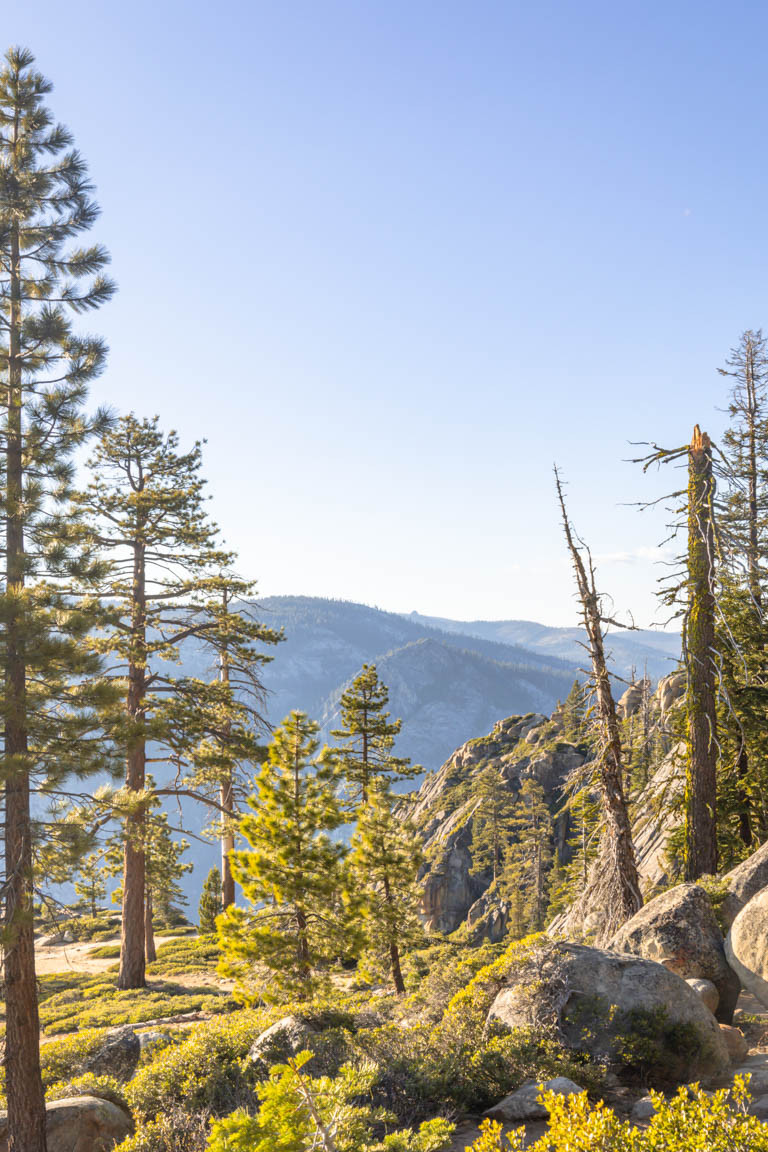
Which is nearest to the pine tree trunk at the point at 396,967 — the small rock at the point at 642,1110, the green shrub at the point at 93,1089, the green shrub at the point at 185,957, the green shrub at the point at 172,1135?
the green shrub at the point at 185,957

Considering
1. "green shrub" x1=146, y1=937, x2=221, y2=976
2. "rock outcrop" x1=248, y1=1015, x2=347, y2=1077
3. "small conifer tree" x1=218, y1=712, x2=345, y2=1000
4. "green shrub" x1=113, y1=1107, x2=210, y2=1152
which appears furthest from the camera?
"green shrub" x1=146, y1=937, x2=221, y2=976

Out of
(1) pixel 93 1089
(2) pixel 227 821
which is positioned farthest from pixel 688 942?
(2) pixel 227 821

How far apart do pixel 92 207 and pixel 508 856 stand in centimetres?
5219

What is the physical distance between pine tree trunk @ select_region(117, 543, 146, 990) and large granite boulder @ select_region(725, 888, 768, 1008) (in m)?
15.0

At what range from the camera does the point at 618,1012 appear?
785 cm

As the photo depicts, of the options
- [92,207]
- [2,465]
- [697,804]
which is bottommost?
[697,804]

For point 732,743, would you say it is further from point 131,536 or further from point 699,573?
point 131,536

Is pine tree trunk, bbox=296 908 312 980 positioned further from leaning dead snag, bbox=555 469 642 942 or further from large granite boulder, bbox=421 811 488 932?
large granite boulder, bbox=421 811 488 932

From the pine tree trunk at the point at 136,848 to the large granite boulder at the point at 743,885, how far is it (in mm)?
14531

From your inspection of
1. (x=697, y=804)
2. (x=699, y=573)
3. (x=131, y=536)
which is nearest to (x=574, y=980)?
(x=697, y=804)

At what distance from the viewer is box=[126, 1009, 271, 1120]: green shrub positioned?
817 centimetres

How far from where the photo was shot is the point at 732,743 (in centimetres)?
1642

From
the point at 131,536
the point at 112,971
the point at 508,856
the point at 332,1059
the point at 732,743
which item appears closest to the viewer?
the point at 332,1059

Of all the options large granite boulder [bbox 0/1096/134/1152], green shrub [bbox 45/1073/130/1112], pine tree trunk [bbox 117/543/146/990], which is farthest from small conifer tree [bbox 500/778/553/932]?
large granite boulder [bbox 0/1096/134/1152]
